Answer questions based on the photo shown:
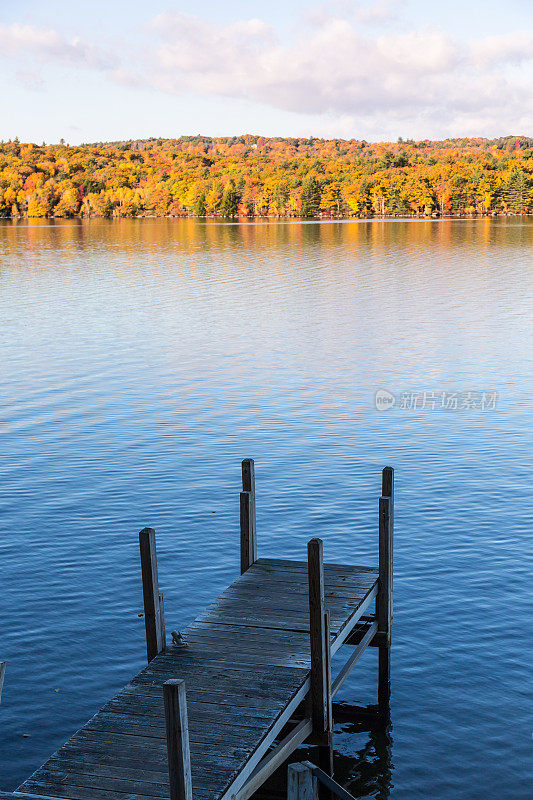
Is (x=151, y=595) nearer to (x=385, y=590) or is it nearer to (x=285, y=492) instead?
(x=385, y=590)

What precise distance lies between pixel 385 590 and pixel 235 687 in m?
4.66

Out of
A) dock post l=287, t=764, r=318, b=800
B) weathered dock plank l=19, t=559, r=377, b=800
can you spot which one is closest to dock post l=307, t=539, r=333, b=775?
weathered dock plank l=19, t=559, r=377, b=800

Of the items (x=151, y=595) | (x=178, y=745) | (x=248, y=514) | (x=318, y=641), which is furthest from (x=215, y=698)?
(x=248, y=514)

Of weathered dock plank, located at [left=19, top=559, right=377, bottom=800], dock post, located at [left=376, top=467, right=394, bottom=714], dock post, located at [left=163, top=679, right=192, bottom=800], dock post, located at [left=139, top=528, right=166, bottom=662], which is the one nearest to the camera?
dock post, located at [left=163, top=679, right=192, bottom=800]

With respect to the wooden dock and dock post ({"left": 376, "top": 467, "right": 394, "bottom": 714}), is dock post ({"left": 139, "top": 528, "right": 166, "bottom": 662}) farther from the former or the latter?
dock post ({"left": 376, "top": 467, "right": 394, "bottom": 714})

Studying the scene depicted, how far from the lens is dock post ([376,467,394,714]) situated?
15438 millimetres

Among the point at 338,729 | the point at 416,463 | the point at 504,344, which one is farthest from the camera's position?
the point at 504,344

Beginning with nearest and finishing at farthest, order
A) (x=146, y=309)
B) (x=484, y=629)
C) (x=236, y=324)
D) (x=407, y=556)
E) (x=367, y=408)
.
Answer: (x=484, y=629) → (x=407, y=556) → (x=367, y=408) → (x=236, y=324) → (x=146, y=309)

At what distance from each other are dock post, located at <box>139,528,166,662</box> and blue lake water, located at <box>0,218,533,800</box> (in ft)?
9.71

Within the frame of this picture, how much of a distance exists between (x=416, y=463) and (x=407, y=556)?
7.20m

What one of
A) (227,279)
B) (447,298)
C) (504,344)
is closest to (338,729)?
(504,344)

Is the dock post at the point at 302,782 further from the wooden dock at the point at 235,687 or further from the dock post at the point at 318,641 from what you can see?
the dock post at the point at 318,641

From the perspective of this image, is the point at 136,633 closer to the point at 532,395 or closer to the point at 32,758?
the point at 32,758

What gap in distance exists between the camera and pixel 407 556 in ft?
70.4
